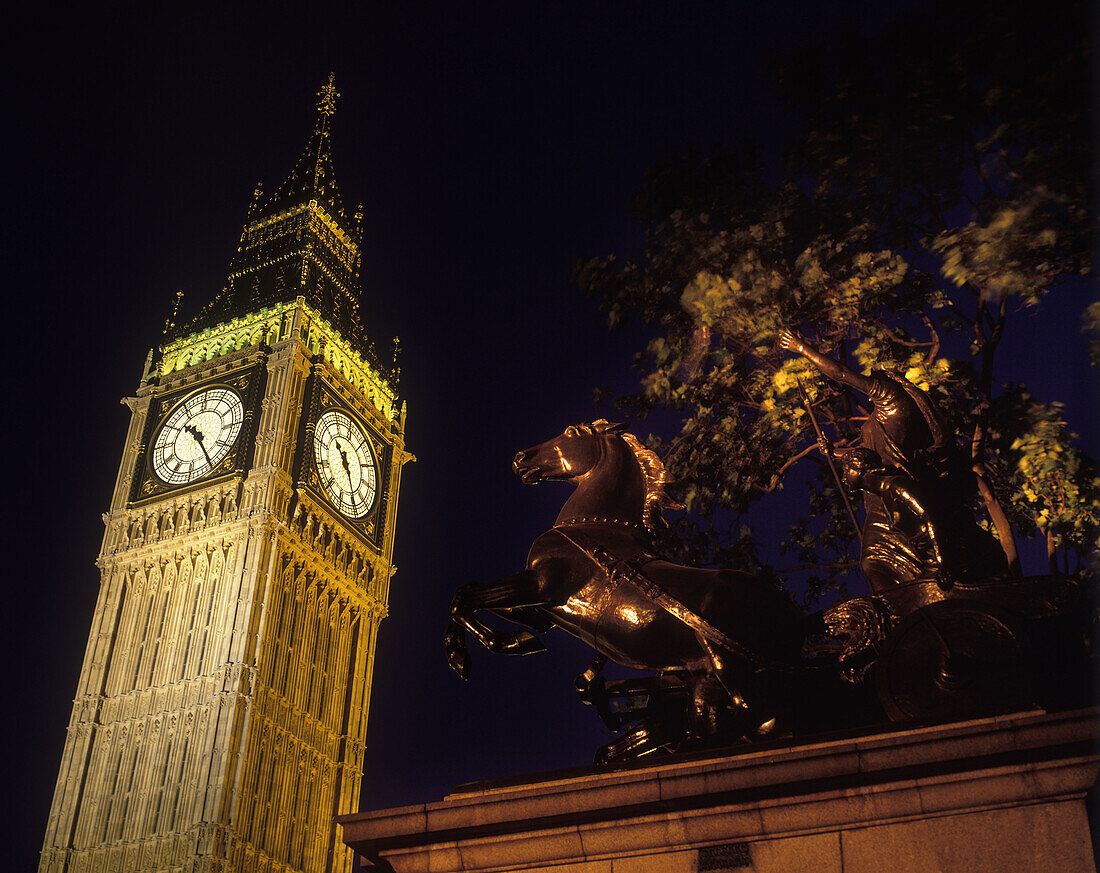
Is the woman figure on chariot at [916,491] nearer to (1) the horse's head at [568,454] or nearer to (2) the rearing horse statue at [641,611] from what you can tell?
(2) the rearing horse statue at [641,611]

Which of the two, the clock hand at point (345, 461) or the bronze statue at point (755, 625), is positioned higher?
the clock hand at point (345, 461)

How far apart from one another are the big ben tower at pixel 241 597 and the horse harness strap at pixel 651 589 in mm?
29789

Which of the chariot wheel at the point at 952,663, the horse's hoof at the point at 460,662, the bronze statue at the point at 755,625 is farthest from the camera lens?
the horse's hoof at the point at 460,662

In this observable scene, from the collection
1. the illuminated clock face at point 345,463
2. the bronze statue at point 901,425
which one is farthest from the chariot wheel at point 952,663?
the illuminated clock face at point 345,463

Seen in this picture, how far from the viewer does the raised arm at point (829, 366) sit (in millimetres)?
6817

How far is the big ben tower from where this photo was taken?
114ft

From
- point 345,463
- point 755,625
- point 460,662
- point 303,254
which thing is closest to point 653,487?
point 755,625

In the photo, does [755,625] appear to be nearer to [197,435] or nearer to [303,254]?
[197,435]

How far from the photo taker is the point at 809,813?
4688 mm

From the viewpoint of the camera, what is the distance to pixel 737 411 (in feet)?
34.3

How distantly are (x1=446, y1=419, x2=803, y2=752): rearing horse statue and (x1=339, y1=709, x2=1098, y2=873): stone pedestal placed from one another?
29.7 inches

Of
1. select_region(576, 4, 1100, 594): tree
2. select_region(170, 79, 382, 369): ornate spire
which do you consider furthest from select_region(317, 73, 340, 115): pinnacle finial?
select_region(576, 4, 1100, 594): tree

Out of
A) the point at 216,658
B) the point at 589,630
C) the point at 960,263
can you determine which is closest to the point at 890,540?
the point at 589,630

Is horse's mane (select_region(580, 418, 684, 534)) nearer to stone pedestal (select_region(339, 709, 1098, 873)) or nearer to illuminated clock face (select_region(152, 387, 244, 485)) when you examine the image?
stone pedestal (select_region(339, 709, 1098, 873))
